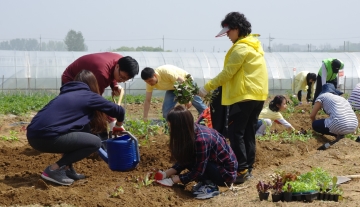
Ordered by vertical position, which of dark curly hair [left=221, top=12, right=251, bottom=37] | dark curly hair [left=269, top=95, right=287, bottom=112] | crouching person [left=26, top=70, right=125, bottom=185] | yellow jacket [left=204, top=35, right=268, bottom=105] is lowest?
dark curly hair [left=269, top=95, right=287, bottom=112]

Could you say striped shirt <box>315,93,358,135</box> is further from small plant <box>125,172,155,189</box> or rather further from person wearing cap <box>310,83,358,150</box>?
small plant <box>125,172,155,189</box>

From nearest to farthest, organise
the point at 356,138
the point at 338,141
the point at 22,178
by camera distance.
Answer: the point at 22,178 → the point at 338,141 → the point at 356,138

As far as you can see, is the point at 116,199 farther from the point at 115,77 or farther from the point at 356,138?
the point at 356,138

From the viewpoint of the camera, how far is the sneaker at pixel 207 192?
18.8ft

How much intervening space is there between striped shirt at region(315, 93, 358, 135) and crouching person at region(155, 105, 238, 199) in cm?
354

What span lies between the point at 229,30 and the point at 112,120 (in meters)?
2.02

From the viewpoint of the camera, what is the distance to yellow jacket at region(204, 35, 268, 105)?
6.22 meters

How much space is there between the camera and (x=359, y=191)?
5.56m

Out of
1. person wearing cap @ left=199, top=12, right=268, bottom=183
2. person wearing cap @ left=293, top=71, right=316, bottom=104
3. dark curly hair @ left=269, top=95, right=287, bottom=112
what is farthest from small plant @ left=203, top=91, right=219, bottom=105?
person wearing cap @ left=293, top=71, right=316, bottom=104

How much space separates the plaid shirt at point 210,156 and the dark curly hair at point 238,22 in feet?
4.17

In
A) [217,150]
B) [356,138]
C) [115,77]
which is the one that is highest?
[115,77]

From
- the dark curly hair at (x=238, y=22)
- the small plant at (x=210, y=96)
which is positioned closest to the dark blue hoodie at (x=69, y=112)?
the small plant at (x=210, y=96)

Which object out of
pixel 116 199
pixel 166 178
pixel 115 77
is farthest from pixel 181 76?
pixel 116 199

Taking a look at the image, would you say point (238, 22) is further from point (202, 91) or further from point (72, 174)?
point (72, 174)
